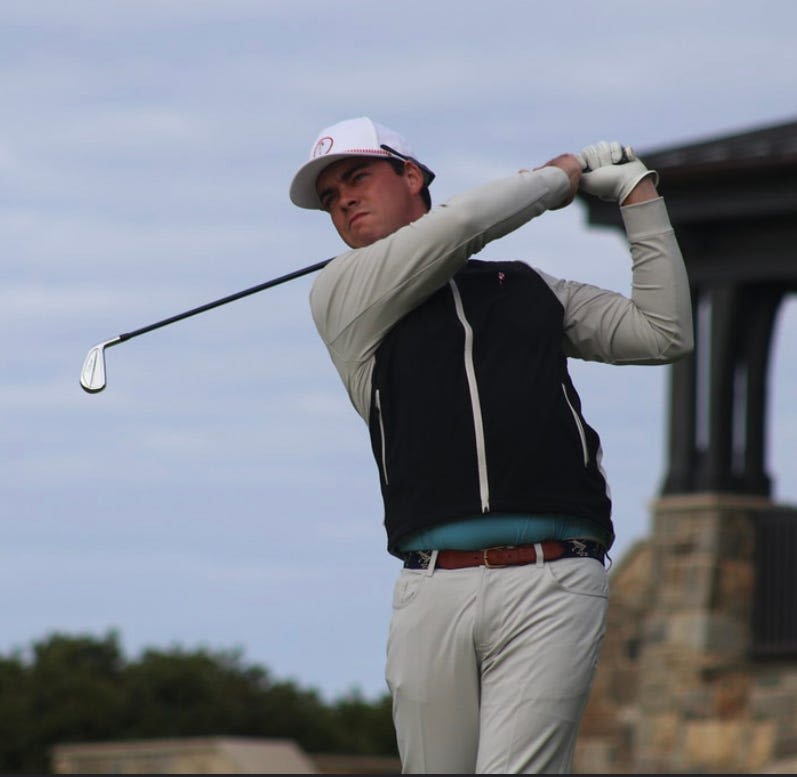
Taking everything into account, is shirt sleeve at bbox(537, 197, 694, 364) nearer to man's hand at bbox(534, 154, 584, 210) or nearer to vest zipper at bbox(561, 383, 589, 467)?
man's hand at bbox(534, 154, 584, 210)

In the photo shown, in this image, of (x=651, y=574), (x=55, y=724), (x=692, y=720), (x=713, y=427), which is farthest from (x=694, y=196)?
(x=55, y=724)

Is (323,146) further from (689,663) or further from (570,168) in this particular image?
(689,663)

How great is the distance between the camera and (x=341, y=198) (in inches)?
203

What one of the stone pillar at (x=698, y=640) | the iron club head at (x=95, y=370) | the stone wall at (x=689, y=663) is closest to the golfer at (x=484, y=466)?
the iron club head at (x=95, y=370)

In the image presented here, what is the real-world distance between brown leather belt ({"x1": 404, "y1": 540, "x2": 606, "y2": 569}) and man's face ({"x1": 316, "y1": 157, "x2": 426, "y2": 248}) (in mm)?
889

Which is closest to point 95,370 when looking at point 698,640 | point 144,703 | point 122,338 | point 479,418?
point 122,338

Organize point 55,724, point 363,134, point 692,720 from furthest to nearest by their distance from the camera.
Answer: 1. point 55,724
2. point 692,720
3. point 363,134

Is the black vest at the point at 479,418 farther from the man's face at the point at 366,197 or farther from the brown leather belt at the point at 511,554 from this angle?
the man's face at the point at 366,197

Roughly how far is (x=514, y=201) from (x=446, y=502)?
2.43 feet

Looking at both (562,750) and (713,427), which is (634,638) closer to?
(713,427)

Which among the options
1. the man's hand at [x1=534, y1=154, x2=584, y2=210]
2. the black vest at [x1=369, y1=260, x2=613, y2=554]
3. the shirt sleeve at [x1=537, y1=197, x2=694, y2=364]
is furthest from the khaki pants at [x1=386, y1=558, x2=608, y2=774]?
the man's hand at [x1=534, y1=154, x2=584, y2=210]

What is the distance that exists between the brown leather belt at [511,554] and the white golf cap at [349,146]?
3.49ft

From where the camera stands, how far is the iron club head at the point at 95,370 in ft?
19.5

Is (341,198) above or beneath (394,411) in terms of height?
above
